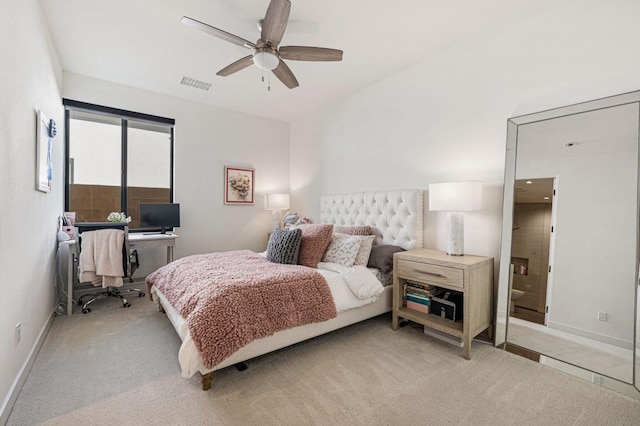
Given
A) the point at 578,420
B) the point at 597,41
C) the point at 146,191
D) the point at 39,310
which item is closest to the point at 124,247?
the point at 39,310

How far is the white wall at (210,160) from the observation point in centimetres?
404

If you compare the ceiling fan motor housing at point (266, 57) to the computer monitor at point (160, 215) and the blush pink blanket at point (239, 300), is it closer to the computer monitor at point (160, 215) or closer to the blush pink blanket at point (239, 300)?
the blush pink blanket at point (239, 300)

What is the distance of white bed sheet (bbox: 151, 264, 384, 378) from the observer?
1.72 m

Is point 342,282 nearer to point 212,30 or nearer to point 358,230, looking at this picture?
point 358,230

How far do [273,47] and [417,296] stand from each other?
2.54 meters

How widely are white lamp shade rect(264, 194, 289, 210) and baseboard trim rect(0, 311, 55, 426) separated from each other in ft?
10.1

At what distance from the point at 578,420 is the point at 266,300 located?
1931 mm

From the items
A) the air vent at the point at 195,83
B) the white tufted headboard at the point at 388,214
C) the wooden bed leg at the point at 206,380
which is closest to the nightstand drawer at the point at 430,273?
the white tufted headboard at the point at 388,214

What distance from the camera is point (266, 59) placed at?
7.74ft

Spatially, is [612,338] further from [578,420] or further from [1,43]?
[1,43]

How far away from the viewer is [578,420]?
155 centimetres

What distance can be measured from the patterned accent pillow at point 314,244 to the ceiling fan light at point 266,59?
1.57m

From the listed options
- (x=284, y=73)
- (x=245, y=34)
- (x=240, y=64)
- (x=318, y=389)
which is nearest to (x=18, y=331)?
(x=318, y=389)

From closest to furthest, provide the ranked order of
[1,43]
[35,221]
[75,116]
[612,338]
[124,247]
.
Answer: [1,43], [612,338], [35,221], [124,247], [75,116]
